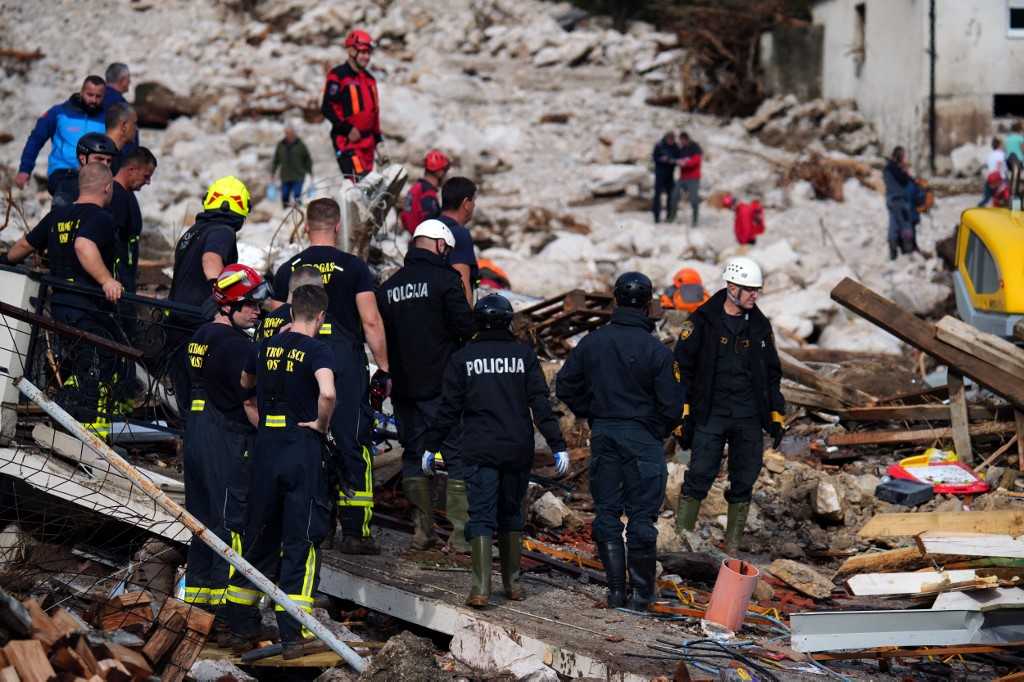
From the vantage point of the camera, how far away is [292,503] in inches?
275

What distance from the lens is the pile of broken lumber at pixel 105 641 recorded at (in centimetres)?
551

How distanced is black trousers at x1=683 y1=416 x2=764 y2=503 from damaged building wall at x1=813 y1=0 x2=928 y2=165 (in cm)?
1959

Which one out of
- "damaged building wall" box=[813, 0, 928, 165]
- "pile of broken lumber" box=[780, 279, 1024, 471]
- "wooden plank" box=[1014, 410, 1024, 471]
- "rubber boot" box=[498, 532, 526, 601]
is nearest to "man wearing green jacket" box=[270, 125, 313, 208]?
"damaged building wall" box=[813, 0, 928, 165]

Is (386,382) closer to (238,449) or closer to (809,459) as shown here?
(238,449)

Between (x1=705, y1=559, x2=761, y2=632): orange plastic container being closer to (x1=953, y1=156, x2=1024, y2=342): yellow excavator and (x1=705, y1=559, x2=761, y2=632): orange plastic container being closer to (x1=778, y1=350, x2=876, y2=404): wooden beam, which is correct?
(x1=778, y1=350, x2=876, y2=404): wooden beam

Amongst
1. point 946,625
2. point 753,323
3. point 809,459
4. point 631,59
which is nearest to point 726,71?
point 631,59

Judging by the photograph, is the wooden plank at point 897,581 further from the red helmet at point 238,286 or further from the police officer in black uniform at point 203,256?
the police officer in black uniform at point 203,256

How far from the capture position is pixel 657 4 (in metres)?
36.3

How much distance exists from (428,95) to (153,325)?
74.7 feet

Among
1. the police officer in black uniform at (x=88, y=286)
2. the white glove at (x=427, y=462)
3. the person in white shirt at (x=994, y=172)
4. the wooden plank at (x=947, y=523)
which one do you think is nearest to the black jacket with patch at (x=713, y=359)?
the wooden plank at (x=947, y=523)

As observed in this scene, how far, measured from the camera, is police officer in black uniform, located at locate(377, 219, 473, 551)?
28.0ft

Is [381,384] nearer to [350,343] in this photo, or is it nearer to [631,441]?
[350,343]

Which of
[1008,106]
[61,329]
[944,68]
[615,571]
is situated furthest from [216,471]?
[1008,106]

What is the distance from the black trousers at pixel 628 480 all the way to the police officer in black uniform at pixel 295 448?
168 centimetres
